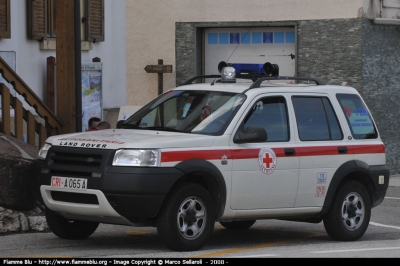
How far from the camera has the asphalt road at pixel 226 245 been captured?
9.36 m

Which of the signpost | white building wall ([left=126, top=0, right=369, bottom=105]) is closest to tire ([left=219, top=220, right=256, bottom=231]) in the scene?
white building wall ([left=126, top=0, right=369, bottom=105])

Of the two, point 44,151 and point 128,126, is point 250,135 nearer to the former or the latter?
point 128,126

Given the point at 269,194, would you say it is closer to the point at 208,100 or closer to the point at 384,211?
the point at 208,100

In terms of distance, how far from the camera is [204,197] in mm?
9609

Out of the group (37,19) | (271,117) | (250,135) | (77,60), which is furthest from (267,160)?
(37,19)

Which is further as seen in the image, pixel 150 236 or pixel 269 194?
pixel 150 236

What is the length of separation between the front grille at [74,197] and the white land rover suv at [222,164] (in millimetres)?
10

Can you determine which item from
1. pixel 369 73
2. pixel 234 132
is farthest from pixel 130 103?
pixel 234 132

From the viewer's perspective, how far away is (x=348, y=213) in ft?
36.4

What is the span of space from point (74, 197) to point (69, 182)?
0.15 m

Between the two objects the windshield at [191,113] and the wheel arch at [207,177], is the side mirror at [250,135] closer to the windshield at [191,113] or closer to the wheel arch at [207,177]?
the windshield at [191,113]

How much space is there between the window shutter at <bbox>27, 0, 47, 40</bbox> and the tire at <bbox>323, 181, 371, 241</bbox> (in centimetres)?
834

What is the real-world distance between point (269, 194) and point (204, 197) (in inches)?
35.4

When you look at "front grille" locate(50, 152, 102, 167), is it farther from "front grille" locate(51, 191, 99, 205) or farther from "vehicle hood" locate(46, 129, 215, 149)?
"front grille" locate(51, 191, 99, 205)
